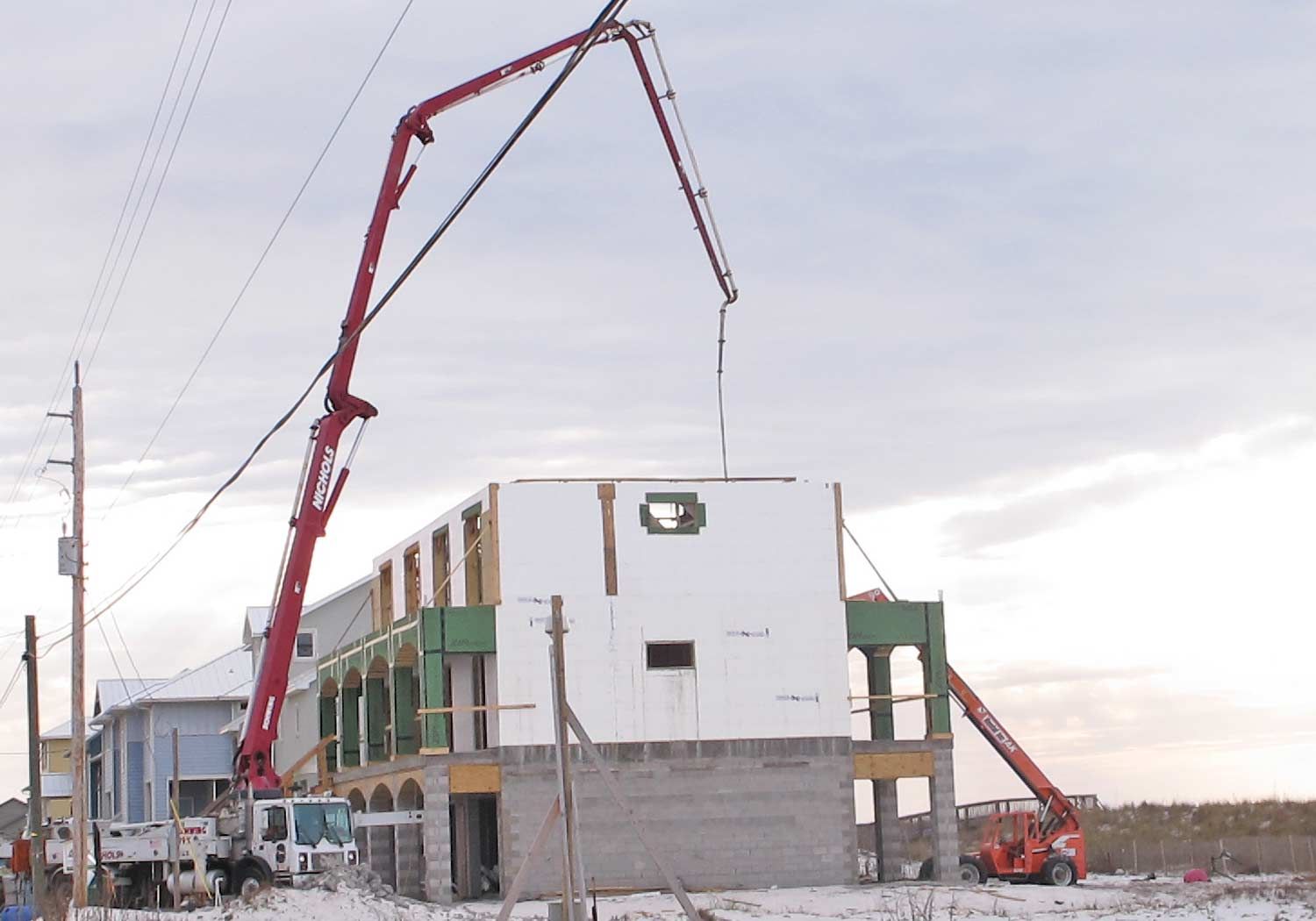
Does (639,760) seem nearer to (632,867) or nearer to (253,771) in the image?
(632,867)

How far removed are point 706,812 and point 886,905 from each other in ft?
31.6

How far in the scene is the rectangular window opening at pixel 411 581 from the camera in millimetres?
59250

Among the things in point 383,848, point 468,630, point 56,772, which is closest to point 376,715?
point 383,848

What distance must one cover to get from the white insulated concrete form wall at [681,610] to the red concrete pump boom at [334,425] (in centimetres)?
730

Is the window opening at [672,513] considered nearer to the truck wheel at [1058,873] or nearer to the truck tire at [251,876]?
the truck wheel at [1058,873]

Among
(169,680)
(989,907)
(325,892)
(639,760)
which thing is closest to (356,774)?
(639,760)

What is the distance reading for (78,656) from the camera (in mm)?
43125

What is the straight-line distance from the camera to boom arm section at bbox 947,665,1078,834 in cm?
5122

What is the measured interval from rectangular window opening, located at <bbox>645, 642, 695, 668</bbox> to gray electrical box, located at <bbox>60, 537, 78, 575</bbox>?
14.7 m

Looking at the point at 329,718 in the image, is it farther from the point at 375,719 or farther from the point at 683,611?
the point at 683,611

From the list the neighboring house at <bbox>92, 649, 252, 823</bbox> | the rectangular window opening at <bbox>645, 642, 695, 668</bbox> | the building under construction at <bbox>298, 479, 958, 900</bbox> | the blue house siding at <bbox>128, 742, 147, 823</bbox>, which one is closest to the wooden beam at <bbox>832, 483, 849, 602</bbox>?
the building under construction at <bbox>298, 479, 958, 900</bbox>

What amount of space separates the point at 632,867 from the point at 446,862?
476cm

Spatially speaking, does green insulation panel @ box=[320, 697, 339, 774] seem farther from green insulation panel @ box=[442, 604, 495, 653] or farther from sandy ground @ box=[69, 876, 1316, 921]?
sandy ground @ box=[69, 876, 1316, 921]

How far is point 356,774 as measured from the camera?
2219 inches
